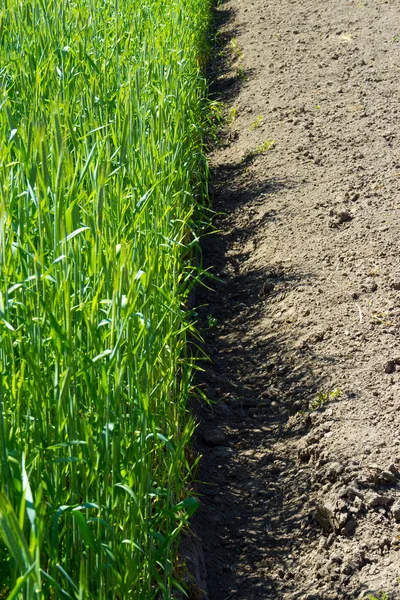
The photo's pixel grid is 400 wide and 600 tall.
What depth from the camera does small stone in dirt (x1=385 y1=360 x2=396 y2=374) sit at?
2.58 meters

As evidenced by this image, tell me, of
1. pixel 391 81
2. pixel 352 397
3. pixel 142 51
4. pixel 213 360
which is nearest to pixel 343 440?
pixel 352 397

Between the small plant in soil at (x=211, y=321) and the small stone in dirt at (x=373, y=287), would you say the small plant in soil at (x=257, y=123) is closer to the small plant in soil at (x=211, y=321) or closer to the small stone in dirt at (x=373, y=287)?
the small plant in soil at (x=211, y=321)

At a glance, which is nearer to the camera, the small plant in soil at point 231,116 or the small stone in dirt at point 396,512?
the small stone in dirt at point 396,512

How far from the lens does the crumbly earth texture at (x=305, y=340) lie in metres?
2.14

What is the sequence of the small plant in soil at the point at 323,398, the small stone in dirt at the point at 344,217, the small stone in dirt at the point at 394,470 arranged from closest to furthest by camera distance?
the small stone in dirt at the point at 394,470 < the small plant in soil at the point at 323,398 < the small stone in dirt at the point at 344,217

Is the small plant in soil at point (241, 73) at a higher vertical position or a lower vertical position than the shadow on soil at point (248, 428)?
higher

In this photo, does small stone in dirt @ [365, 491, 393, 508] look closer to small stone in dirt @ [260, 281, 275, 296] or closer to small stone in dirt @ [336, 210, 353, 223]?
small stone in dirt @ [260, 281, 275, 296]

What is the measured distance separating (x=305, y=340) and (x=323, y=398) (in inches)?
13.4

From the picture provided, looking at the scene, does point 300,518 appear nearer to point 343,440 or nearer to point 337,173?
point 343,440

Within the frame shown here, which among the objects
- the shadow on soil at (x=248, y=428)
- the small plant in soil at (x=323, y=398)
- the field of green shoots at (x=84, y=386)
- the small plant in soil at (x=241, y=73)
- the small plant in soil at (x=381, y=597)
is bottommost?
the shadow on soil at (x=248, y=428)

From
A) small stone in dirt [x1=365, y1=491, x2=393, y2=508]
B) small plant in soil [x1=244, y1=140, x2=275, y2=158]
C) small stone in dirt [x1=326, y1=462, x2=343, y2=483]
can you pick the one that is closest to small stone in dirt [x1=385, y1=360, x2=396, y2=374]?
small stone in dirt [x1=326, y1=462, x2=343, y2=483]

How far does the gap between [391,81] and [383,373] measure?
105 inches

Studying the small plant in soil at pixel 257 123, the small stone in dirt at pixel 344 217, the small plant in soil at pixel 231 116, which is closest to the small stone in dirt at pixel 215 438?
the small stone in dirt at pixel 344 217

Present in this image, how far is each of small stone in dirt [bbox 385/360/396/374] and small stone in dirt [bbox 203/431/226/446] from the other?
20.7 inches
